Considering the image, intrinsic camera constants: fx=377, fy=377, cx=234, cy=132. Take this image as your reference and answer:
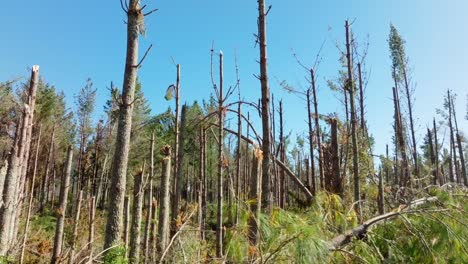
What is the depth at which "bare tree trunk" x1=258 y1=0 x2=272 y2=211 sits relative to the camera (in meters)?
3.64

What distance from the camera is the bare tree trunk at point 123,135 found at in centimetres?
367


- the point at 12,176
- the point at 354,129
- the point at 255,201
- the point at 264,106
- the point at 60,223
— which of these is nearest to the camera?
the point at 255,201

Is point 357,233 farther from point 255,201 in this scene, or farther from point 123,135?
point 123,135

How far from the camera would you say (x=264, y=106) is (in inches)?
151

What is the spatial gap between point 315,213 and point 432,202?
185 cm

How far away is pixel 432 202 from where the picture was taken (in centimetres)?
454

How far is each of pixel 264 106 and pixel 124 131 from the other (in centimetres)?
145

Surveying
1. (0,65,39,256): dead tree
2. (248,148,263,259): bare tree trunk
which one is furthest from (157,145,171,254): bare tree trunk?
(248,148,263,259): bare tree trunk

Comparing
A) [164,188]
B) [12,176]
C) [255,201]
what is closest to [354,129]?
[164,188]

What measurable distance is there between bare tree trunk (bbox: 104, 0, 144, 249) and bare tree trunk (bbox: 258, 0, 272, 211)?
1.31 meters

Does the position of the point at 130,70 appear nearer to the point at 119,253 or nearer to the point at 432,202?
the point at 119,253

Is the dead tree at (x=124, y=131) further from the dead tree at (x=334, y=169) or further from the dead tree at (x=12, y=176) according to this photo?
the dead tree at (x=12, y=176)

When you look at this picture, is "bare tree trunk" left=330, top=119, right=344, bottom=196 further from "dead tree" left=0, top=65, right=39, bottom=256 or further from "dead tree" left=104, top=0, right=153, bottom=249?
"dead tree" left=0, top=65, right=39, bottom=256

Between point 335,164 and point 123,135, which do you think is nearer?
point 123,135
